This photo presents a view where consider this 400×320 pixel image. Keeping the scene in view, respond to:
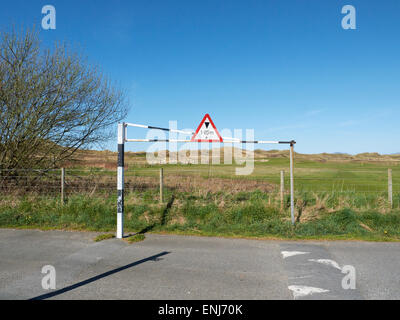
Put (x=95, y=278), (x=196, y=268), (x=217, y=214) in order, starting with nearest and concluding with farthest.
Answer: (x=95, y=278), (x=196, y=268), (x=217, y=214)

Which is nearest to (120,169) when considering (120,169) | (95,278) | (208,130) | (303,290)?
(120,169)

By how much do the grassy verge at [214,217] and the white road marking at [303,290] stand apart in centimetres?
294

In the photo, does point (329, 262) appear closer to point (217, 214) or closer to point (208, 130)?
point (217, 214)

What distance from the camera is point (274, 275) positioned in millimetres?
4770

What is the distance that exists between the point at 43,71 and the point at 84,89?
Result: 1.59 meters

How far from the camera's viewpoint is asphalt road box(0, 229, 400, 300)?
411 centimetres

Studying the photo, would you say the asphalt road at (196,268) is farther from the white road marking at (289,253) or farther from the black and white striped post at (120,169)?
the black and white striped post at (120,169)

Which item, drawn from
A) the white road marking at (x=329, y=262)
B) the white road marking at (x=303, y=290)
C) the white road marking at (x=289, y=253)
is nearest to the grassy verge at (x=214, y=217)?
the white road marking at (x=289, y=253)

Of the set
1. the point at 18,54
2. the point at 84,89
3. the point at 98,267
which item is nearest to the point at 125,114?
the point at 84,89

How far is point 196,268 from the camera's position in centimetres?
511

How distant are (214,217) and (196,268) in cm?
333

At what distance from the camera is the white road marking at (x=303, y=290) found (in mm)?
4035
